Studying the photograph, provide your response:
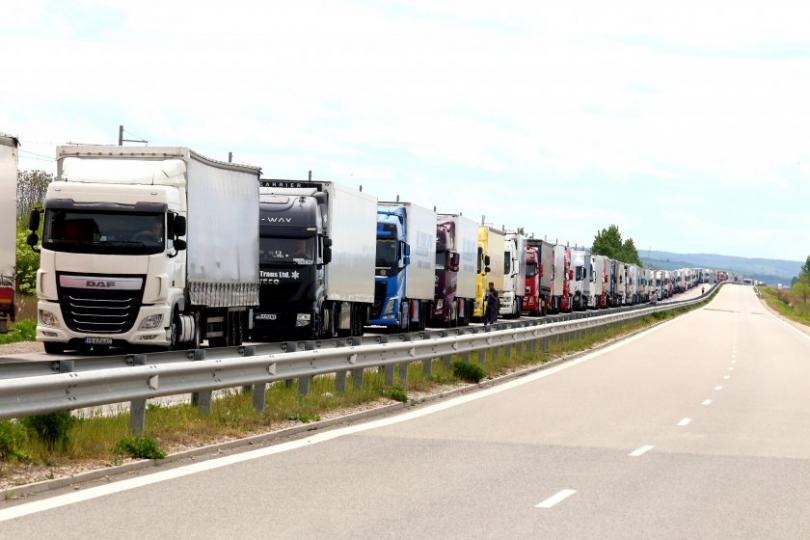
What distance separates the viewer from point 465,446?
14547mm

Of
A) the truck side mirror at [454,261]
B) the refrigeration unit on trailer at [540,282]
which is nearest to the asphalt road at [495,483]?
the truck side mirror at [454,261]

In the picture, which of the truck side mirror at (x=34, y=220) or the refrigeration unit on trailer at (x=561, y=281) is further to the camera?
the refrigeration unit on trailer at (x=561, y=281)

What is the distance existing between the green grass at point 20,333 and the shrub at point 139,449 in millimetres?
17953

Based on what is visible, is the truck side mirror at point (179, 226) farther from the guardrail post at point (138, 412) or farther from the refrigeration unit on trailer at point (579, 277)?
the refrigeration unit on trailer at point (579, 277)

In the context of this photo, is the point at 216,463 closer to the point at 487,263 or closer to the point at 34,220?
the point at 34,220

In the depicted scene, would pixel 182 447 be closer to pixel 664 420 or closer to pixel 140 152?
pixel 664 420

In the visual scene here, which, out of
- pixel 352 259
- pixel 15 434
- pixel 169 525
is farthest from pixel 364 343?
pixel 352 259

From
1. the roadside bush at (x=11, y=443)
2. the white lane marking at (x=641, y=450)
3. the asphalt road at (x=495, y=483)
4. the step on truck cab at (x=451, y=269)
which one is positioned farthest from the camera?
the step on truck cab at (x=451, y=269)

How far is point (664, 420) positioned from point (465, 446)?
5005 millimetres

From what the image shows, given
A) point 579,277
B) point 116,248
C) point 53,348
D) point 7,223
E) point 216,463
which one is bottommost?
point 216,463

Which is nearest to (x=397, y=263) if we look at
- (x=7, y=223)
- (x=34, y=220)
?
(x=34, y=220)

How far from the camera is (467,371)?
935 inches

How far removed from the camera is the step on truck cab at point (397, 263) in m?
39.9

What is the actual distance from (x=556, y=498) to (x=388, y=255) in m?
29.1
